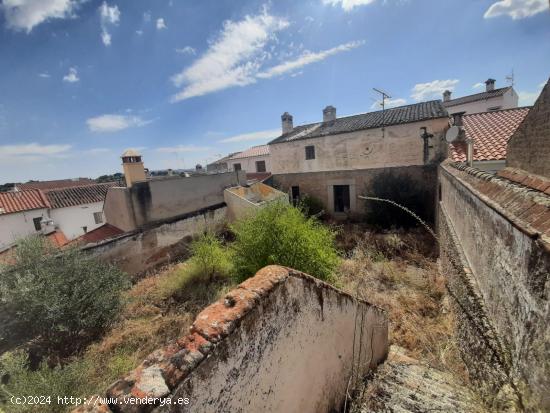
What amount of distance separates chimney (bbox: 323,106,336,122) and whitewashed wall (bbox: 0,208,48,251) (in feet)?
72.2

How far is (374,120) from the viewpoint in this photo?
14.3m

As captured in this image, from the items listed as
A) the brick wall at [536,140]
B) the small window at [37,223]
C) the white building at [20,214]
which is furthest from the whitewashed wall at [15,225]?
the brick wall at [536,140]

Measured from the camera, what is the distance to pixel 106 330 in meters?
6.07

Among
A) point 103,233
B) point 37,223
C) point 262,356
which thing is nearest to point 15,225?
point 37,223

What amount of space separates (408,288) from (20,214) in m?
24.5

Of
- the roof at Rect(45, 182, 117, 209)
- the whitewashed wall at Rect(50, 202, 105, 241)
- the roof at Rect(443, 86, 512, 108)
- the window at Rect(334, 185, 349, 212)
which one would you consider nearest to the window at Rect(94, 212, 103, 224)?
the whitewashed wall at Rect(50, 202, 105, 241)

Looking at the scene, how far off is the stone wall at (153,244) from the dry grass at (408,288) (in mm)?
7005

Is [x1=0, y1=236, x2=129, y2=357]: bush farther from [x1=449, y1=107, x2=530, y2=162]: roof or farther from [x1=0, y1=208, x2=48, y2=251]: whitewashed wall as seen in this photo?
[x1=0, y1=208, x2=48, y2=251]: whitewashed wall

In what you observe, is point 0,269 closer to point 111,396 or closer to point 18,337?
point 18,337

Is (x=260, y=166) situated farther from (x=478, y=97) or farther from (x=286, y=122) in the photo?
(x=478, y=97)

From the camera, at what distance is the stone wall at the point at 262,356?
4.44 ft

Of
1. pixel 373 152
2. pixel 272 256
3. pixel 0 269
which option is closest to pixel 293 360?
pixel 272 256

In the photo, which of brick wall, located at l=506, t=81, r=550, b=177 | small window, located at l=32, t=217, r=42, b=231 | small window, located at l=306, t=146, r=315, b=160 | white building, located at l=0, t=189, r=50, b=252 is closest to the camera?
brick wall, located at l=506, t=81, r=550, b=177

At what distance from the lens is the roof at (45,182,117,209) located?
19.9 metres
